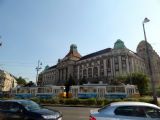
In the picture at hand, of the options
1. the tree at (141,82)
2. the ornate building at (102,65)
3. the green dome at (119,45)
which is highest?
the green dome at (119,45)

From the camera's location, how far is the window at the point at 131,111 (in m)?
6.83

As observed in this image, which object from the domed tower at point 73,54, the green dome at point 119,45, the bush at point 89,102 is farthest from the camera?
the domed tower at point 73,54

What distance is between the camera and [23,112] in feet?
29.6

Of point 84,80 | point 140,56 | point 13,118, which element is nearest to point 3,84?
point 84,80

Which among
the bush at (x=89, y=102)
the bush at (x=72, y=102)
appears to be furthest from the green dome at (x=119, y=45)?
the bush at (x=89, y=102)

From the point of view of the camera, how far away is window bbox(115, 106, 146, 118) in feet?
22.4

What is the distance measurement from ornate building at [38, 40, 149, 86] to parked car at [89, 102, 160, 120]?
204 feet

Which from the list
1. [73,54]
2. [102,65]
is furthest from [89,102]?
[73,54]

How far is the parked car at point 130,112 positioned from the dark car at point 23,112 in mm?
2447

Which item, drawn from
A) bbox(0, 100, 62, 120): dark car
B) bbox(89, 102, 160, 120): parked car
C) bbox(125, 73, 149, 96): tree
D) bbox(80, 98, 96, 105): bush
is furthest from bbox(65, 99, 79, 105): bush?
bbox(125, 73, 149, 96): tree

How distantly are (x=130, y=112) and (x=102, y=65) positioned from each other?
77.0 meters

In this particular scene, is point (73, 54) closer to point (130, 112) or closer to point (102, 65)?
point (102, 65)

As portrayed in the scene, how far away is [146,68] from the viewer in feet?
284

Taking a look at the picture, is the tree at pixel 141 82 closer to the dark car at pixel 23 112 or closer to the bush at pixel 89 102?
the bush at pixel 89 102
